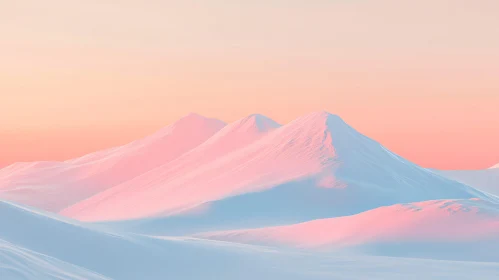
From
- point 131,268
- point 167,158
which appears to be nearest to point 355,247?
point 131,268

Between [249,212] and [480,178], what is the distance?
6461 centimetres

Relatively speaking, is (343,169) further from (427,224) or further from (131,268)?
(131,268)

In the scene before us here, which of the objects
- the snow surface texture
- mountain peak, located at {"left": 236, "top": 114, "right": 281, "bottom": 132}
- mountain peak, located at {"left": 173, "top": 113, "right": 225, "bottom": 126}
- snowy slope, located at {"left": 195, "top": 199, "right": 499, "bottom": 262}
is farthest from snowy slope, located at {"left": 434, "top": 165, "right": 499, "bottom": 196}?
snowy slope, located at {"left": 195, "top": 199, "right": 499, "bottom": 262}

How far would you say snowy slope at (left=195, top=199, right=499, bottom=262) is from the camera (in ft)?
140

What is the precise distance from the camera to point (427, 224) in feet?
150

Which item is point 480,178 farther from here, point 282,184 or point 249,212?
point 249,212

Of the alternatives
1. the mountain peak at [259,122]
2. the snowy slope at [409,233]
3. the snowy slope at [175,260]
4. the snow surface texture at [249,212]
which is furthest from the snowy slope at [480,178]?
the snowy slope at [175,260]

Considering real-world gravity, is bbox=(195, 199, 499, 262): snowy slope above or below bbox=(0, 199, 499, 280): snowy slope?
above

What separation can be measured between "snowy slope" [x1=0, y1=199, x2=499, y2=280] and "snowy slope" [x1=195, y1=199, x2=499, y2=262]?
11526mm

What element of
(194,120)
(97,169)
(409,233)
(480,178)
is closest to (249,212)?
(409,233)

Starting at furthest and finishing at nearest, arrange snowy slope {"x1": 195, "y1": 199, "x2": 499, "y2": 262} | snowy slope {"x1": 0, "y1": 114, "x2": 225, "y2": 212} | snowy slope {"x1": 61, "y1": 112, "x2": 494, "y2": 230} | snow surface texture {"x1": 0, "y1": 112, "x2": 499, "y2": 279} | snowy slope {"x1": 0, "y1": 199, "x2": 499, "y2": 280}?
1. snowy slope {"x1": 0, "y1": 114, "x2": 225, "y2": 212}
2. snowy slope {"x1": 61, "y1": 112, "x2": 494, "y2": 230}
3. snowy slope {"x1": 195, "y1": 199, "x2": 499, "y2": 262}
4. snow surface texture {"x1": 0, "y1": 112, "x2": 499, "y2": 279}
5. snowy slope {"x1": 0, "y1": 199, "x2": 499, "y2": 280}

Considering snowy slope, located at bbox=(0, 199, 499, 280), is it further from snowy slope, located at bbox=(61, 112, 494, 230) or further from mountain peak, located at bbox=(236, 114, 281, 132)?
mountain peak, located at bbox=(236, 114, 281, 132)

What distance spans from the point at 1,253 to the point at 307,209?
48862 millimetres

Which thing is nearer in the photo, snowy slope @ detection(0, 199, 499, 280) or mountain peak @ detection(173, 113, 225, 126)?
snowy slope @ detection(0, 199, 499, 280)
